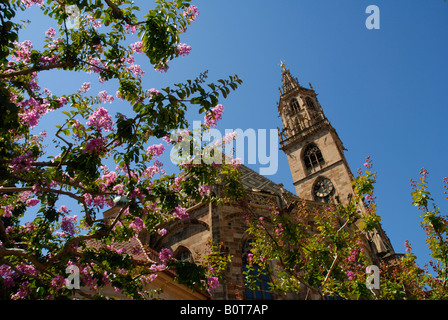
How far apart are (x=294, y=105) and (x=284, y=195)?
21888 mm

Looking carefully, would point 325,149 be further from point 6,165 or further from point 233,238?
point 6,165

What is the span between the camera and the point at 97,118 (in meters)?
5.62

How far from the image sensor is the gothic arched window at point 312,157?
100 ft

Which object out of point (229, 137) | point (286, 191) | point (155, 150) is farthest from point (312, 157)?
point (155, 150)

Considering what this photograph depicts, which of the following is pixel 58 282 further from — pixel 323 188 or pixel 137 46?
pixel 323 188

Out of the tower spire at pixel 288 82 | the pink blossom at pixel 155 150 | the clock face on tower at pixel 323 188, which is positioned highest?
the tower spire at pixel 288 82

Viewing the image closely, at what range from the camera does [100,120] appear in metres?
5.62

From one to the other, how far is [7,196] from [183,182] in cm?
400

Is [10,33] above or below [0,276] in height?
above

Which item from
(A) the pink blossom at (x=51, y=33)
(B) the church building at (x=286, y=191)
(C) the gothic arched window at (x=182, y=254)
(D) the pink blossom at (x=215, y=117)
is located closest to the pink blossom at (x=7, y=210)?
(A) the pink blossom at (x=51, y=33)

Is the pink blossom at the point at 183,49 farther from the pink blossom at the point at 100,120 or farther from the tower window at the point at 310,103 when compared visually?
the tower window at the point at 310,103

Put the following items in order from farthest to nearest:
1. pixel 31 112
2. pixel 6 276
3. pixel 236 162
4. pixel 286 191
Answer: pixel 286 191 → pixel 236 162 → pixel 31 112 → pixel 6 276

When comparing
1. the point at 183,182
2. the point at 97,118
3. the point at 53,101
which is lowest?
the point at 183,182
